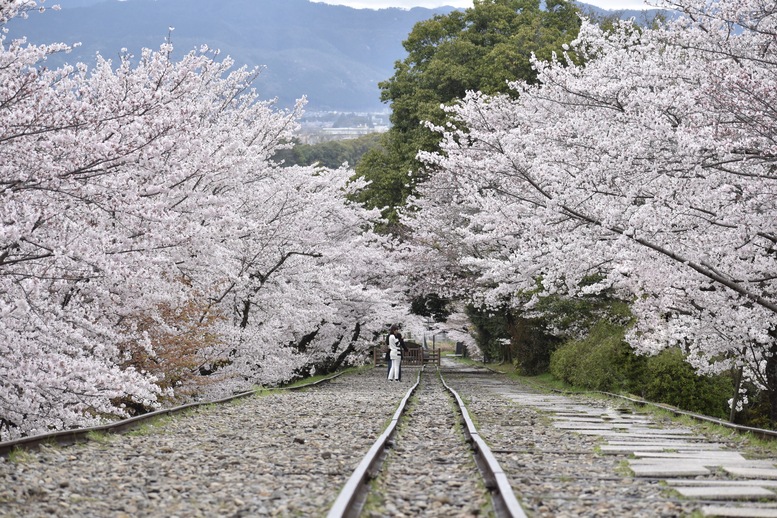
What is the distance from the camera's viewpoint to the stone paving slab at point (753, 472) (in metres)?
7.90

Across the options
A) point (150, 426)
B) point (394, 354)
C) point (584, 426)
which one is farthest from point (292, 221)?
point (584, 426)

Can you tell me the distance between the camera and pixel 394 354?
2822cm

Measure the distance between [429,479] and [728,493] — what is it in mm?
2576

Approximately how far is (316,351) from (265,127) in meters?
16.9

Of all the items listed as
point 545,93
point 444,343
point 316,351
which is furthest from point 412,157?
point 444,343

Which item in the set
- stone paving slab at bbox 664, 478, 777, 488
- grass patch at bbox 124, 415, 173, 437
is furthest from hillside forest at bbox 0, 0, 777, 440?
stone paving slab at bbox 664, 478, 777, 488

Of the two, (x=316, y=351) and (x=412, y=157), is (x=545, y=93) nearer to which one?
(x=412, y=157)

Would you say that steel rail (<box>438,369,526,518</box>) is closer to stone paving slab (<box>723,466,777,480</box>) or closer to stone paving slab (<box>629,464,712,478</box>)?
stone paving slab (<box>629,464,712,478</box>)

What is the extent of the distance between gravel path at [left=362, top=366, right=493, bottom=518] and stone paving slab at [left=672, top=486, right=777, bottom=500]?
66.6 inches

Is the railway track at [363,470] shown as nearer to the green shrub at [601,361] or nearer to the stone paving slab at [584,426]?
the stone paving slab at [584,426]

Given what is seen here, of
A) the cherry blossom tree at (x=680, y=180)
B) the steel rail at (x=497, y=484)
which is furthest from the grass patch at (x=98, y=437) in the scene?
the cherry blossom tree at (x=680, y=180)

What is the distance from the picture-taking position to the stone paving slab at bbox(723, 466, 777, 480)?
7899 millimetres

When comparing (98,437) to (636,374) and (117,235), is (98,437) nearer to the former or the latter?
(117,235)

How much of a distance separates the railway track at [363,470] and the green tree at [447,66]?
25.0 m
